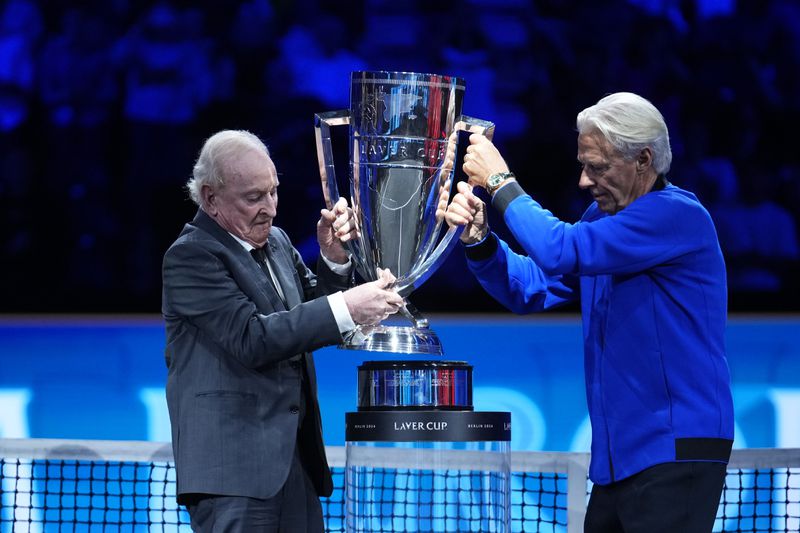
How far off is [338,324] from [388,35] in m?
6.01

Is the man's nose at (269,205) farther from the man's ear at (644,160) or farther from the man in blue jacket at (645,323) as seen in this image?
the man's ear at (644,160)

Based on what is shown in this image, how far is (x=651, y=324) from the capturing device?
8.14 feet

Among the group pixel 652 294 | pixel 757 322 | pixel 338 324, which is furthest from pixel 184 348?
pixel 757 322

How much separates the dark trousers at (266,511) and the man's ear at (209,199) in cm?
62

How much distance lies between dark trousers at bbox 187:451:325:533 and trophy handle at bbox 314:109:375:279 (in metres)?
0.49

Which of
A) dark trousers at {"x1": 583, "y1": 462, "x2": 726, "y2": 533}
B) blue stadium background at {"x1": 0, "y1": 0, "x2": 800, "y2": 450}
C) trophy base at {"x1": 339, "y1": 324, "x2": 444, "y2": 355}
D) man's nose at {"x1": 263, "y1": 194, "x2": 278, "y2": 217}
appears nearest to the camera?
dark trousers at {"x1": 583, "y1": 462, "x2": 726, "y2": 533}

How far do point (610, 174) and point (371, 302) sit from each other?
1.94 feet

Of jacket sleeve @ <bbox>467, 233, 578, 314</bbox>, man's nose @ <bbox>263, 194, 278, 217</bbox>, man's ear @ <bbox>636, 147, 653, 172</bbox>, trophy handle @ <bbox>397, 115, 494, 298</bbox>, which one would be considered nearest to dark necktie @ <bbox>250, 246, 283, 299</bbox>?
man's nose @ <bbox>263, 194, 278, 217</bbox>

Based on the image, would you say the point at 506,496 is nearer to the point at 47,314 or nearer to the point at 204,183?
the point at 204,183

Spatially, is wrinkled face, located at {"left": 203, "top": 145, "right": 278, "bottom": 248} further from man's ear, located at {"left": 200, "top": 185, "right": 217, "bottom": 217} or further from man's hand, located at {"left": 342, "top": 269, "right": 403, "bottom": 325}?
man's hand, located at {"left": 342, "top": 269, "right": 403, "bottom": 325}

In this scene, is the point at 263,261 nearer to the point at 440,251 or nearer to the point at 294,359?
the point at 294,359

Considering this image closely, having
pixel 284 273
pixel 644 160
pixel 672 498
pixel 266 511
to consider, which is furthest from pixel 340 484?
pixel 644 160

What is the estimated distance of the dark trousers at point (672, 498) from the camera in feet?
7.98

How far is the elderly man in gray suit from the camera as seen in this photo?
2.60 meters
